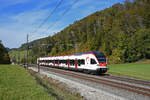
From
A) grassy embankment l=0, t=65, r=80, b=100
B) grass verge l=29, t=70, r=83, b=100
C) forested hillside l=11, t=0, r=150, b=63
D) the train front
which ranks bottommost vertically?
grass verge l=29, t=70, r=83, b=100

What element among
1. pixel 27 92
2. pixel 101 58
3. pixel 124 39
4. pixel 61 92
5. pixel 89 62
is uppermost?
pixel 124 39

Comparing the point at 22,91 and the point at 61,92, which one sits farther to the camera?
the point at 61,92

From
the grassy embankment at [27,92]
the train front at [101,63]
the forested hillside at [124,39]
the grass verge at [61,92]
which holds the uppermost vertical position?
the forested hillside at [124,39]

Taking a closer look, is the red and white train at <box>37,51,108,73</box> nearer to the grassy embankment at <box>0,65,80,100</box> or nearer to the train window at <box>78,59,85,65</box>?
the train window at <box>78,59,85,65</box>

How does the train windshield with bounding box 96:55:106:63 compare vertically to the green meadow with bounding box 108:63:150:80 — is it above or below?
above

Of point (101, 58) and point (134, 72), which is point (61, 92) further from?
point (134, 72)

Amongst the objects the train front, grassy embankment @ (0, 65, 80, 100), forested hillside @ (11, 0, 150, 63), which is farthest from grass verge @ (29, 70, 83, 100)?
forested hillside @ (11, 0, 150, 63)

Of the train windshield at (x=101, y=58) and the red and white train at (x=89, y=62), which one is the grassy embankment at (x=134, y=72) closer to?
the train windshield at (x=101, y=58)

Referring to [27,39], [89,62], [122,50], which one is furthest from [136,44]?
[89,62]

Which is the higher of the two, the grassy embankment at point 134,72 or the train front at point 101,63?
the train front at point 101,63

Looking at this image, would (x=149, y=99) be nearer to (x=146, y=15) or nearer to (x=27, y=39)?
(x=27, y=39)

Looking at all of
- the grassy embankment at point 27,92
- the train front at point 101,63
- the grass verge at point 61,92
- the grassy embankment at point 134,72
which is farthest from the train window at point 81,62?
the grassy embankment at point 27,92

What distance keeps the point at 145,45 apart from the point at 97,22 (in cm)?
6565

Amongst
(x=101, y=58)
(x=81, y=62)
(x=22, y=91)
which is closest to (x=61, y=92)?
(x=22, y=91)
